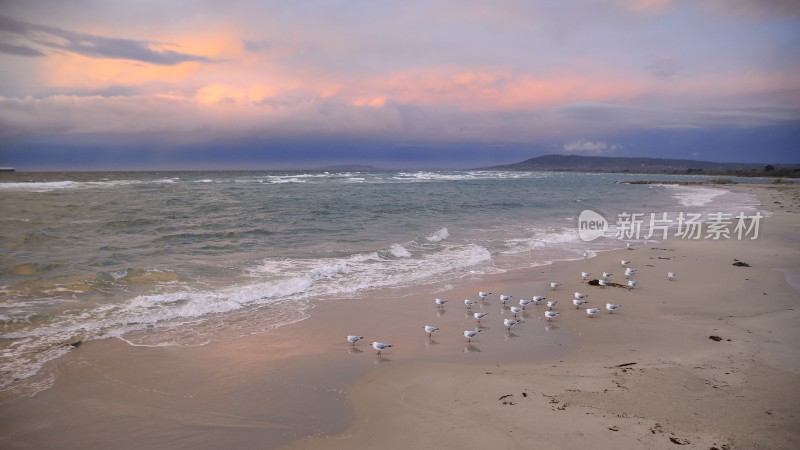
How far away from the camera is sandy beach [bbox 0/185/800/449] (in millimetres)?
4934

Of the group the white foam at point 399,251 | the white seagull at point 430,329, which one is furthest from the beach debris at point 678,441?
the white foam at point 399,251

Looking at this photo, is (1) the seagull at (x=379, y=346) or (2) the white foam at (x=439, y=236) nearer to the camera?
(1) the seagull at (x=379, y=346)

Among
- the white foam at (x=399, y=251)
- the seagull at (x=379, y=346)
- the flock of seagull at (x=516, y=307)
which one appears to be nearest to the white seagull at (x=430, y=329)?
the flock of seagull at (x=516, y=307)

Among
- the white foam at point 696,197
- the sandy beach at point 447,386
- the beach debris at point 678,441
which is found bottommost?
the sandy beach at point 447,386

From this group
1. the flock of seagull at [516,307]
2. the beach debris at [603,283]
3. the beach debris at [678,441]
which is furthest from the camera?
the beach debris at [603,283]

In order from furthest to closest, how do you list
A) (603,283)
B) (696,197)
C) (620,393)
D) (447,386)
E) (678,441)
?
1. (696,197)
2. (603,283)
3. (447,386)
4. (620,393)
5. (678,441)

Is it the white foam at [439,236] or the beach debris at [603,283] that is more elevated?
the white foam at [439,236]

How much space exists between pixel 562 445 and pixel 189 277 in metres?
10.5

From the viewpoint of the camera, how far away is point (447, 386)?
19.9ft

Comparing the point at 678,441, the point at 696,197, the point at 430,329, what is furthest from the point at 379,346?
the point at 696,197

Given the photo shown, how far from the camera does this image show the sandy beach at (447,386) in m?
4.93

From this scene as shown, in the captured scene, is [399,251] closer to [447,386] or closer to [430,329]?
[430,329]

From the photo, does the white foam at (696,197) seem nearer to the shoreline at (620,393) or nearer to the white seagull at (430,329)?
the shoreline at (620,393)

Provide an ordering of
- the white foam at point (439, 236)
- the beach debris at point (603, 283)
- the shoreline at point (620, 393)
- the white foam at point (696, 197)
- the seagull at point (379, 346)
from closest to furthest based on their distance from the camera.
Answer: the shoreline at point (620, 393), the seagull at point (379, 346), the beach debris at point (603, 283), the white foam at point (439, 236), the white foam at point (696, 197)
